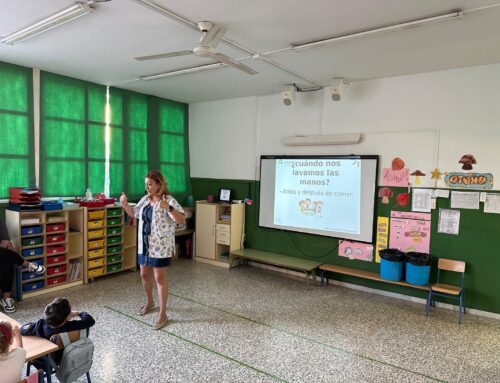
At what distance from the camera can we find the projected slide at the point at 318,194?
4742 mm

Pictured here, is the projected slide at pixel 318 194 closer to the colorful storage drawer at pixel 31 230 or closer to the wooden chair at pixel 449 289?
the wooden chair at pixel 449 289

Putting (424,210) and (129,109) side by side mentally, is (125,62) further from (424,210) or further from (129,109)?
(424,210)

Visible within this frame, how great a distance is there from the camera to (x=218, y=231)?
5.77 m

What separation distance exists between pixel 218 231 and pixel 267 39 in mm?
3298

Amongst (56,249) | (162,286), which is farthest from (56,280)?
(162,286)

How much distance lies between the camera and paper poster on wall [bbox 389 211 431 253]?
14.0 feet

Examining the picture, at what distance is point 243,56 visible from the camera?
149 inches

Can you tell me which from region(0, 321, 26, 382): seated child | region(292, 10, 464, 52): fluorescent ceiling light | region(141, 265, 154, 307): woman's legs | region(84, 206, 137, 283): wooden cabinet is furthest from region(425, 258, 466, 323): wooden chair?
region(84, 206, 137, 283): wooden cabinet

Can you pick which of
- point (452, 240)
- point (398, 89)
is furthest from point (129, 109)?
point (452, 240)

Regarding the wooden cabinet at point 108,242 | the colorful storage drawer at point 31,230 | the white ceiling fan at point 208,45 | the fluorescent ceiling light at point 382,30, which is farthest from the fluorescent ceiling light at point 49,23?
the wooden cabinet at point 108,242

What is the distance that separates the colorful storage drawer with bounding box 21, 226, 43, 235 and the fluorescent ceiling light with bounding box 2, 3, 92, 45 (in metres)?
2.00

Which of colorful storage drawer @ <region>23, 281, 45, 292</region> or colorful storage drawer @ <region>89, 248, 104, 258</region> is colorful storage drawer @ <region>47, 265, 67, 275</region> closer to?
colorful storage drawer @ <region>23, 281, 45, 292</region>

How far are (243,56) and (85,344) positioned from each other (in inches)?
119

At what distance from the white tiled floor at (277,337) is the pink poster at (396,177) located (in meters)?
1.47
